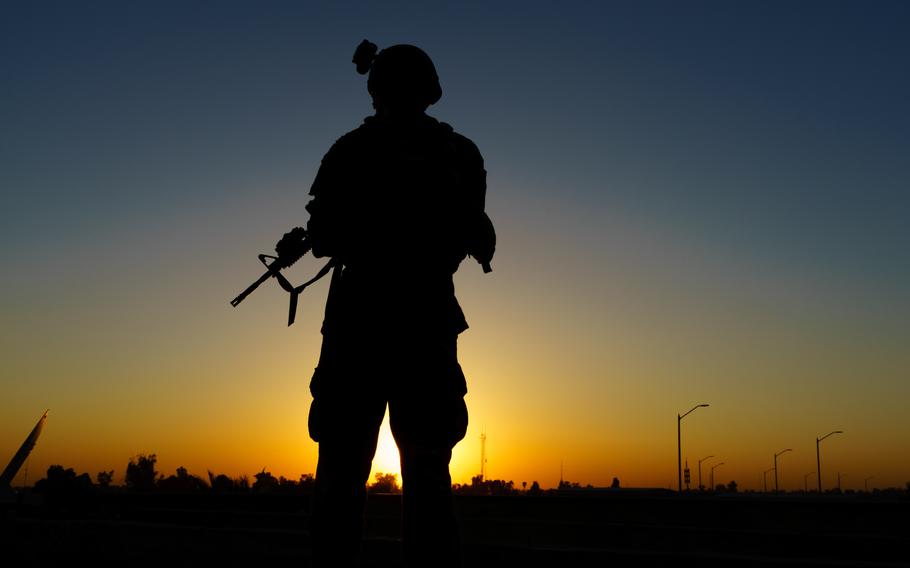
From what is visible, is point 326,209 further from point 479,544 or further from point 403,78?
point 479,544

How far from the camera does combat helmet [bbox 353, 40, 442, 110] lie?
3.50 metres

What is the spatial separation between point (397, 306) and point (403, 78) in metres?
1.00

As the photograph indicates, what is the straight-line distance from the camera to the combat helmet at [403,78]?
350 cm

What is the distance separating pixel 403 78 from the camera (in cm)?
351

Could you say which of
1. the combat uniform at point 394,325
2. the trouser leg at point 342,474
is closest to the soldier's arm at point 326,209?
the combat uniform at point 394,325

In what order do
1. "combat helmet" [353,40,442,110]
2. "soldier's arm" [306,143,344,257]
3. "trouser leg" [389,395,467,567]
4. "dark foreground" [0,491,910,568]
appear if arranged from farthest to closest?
1. "dark foreground" [0,491,910,568]
2. "combat helmet" [353,40,442,110]
3. "soldier's arm" [306,143,344,257]
4. "trouser leg" [389,395,467,567]

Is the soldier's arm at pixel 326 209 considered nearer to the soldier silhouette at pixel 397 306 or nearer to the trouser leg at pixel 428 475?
the soldier silhouette at pixel 397 306

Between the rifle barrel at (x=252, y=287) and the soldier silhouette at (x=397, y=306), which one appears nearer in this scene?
the soldier silhouette at (x=397, y=306)

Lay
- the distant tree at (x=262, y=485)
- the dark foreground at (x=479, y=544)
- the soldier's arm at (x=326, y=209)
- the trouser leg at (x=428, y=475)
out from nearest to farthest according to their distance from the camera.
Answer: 1. the trouser leg at (x=428, y=475)
2. the soldier's arm at (x=326, y=209)
3. the dark foreground at (x=479, y=544)
4. the distant tree at (x=262, y=485)

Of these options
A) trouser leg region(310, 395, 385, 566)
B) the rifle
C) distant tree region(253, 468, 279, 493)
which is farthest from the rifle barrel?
distant tree region(253, 468, 279, 493)

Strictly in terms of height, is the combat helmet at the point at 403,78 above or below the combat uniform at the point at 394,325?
above

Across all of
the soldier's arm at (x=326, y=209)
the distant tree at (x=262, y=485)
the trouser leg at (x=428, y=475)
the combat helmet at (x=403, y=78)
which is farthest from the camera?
the distant tree at (x=262, y=485)

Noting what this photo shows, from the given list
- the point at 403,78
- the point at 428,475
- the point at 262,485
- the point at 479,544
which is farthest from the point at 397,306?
the point at 262,485

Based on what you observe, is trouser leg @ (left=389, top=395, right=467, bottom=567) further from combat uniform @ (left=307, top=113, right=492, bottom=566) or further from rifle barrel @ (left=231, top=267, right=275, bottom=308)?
rifle barrel @ (left=231, top=267, right=275, bottom=308)
